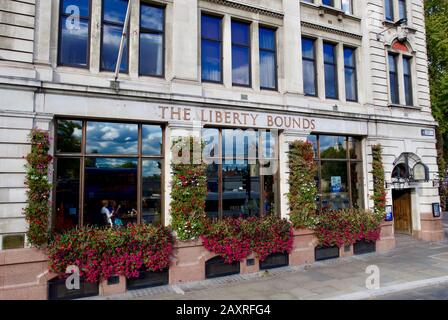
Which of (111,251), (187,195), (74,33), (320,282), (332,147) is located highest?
(74,33)

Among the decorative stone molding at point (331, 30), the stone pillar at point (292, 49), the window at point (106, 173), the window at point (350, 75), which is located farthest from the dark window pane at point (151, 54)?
the window at point (350, 75)

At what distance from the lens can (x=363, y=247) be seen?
13844 millimetres

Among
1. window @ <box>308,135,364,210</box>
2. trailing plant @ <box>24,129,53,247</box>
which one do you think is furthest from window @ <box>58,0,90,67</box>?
window @ <box>308,135,364,210</box>

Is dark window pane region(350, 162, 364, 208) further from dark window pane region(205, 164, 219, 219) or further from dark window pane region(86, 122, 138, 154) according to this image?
dark window pane region(86, 122, 138, 154)

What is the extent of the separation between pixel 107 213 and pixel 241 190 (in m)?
4.75

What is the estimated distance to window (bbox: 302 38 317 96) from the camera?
1372 centimetres

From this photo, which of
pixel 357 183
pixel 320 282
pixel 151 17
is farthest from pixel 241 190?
pixel 151 17

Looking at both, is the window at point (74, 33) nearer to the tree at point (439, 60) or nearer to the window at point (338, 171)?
the window at point (338, 171)

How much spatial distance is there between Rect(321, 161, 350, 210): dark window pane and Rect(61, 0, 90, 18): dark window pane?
34.5 ft

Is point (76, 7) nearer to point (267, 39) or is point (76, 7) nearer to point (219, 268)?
point (267, 39)

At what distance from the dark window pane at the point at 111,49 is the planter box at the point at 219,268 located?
6997 mm

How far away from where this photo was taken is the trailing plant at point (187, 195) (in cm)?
1020

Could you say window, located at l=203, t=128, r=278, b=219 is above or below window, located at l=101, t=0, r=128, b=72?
below

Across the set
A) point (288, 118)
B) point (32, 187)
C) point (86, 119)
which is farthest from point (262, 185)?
point (32, 187)
